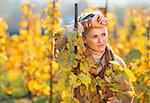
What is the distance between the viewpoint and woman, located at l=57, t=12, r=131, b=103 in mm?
2855

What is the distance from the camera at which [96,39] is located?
287cm

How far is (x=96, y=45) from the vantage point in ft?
9.41

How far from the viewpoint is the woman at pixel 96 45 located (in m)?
2.86

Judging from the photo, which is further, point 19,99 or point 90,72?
point 19,99

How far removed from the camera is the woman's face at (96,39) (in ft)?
9.42

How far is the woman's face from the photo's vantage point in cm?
287

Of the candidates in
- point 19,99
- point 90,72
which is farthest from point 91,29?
point 19,99

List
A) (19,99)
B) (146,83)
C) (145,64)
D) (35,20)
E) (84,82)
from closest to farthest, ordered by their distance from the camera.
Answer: (84,82) → (146,83) → (145,64) → (35,20) → (19,99)

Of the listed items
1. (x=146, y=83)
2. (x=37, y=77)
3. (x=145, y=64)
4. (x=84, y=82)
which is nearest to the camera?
(x=84, y=82)

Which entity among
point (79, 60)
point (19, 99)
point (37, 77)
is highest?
point (79, 60)

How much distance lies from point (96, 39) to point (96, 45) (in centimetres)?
3

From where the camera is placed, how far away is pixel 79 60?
2.82m

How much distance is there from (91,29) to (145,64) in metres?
1.89

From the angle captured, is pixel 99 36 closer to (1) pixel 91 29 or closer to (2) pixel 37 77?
(1) pixel 91 29
